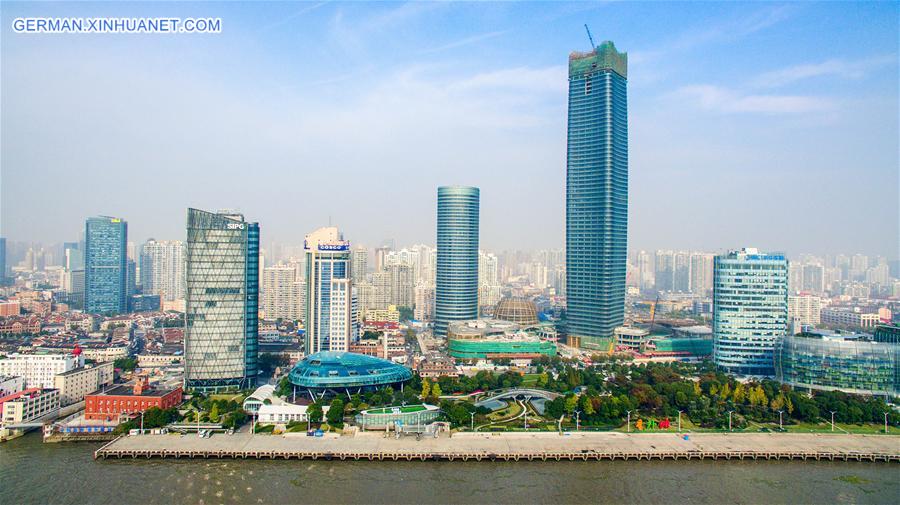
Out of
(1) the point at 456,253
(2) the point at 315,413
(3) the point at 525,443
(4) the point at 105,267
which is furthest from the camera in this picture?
(4) the point at 105,267

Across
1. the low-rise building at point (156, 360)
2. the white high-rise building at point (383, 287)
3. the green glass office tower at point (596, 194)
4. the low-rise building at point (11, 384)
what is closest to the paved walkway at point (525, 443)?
the low-rise building at point (11, 384)

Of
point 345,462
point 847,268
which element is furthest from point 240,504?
point 847,268

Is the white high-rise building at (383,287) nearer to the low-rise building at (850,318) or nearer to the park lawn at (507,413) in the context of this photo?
the park lawn at (507,413)

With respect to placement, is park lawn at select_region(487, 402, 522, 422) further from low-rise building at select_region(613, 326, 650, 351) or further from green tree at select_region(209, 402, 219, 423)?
low-rise building at select_region(613, 326, 650, 351)

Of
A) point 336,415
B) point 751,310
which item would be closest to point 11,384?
point 336,415

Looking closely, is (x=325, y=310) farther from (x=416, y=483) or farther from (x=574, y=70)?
(x=574, y=70)

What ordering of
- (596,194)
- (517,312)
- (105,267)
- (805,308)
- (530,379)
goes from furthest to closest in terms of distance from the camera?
(105,267)
(805,308)
(517,312)
(596,194)
(530,379)

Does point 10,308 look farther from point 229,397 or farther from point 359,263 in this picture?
point 229,397
